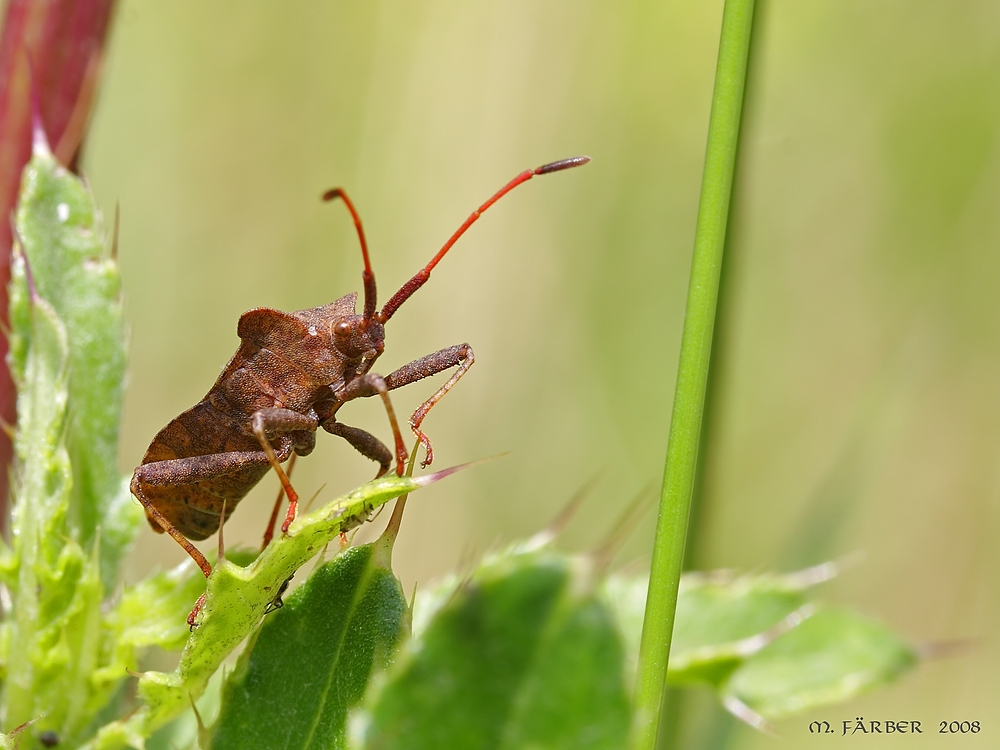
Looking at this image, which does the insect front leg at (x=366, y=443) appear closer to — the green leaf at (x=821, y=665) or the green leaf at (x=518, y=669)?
the green leaf at (x=821, y=665)

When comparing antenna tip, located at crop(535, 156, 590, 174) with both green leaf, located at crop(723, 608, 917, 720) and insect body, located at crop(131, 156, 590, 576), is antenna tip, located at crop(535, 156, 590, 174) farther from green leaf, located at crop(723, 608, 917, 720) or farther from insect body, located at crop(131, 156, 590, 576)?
green leaf, located at crop(723, 608, 917, 720)

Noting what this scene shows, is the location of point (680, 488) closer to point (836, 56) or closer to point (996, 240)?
point (996, 240)

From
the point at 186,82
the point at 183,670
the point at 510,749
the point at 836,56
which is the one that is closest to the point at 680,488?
the point at 510,749

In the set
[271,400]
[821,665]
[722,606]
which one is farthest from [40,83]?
[821,665]

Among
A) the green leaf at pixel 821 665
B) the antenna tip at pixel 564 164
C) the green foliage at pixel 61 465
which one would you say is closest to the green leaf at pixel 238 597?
the green foliage at pixel 61 465

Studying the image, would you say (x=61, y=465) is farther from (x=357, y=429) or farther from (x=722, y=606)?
(x=722, y=606)

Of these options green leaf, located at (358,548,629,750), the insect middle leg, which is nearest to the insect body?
the insect middle leg
